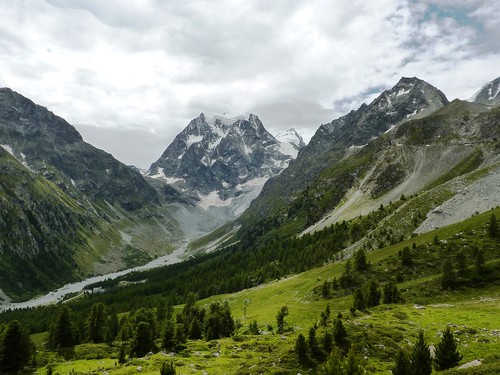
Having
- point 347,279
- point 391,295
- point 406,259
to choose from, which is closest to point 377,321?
point 391,295

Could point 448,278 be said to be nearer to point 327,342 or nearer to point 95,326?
point 327,342

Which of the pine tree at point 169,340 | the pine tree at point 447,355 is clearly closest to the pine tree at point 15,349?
the pine tree at point 169,340

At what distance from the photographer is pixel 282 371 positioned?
39750mm

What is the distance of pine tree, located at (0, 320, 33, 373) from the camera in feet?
186

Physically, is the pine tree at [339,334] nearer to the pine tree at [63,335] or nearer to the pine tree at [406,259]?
the pine tree at [406,259]

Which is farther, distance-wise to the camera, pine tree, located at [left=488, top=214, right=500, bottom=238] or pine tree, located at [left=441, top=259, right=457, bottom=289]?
pine tree, located at [left=488, top=214, right=500, bottom=238]

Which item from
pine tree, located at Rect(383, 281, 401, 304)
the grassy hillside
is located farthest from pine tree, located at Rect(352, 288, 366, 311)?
pine tree, located at Rect(383, 281, 401, 304)

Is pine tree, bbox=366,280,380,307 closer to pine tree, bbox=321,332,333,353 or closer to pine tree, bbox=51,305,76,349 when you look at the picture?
pine tree, bbox=321,332,333,353

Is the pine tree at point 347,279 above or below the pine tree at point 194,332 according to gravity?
above

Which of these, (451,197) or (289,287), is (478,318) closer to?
(289,287)

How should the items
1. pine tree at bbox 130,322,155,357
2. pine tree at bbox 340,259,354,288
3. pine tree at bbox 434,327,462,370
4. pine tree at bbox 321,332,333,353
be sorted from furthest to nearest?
pine tree at bbox 340,259,354,288 < pine tree at bbox 130,322,155,357 < pine tree at bbox 321,332,333,353 < pine tree at bbox 434,327,462,370

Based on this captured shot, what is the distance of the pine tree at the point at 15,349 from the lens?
56625mm

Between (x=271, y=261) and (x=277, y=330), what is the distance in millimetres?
116913

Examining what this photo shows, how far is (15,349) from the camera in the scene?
5728 centimetres
